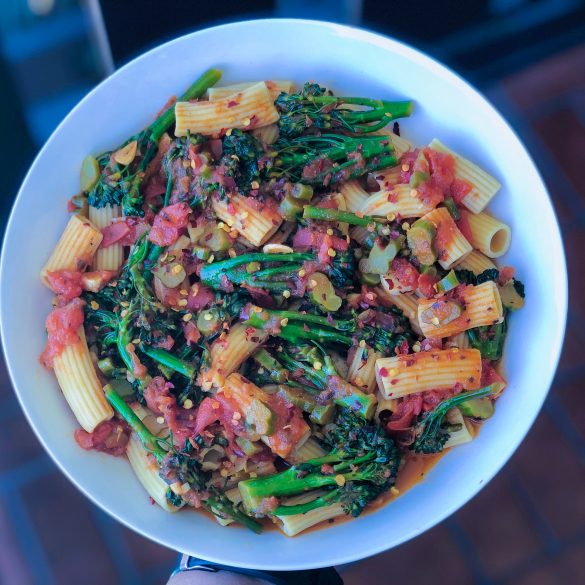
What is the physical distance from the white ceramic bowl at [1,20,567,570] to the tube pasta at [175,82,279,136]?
0.17 m

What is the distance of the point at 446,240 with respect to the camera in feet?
6.21

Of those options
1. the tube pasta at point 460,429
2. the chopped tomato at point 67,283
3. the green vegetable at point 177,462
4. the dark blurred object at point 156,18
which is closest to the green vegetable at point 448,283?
the tube pasta at point 460,429

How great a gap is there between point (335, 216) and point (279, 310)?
32cm

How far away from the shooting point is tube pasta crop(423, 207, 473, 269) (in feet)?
6.21

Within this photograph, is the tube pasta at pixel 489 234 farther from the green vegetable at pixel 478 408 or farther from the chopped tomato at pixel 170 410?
the chopped tomato at pixel 170 410

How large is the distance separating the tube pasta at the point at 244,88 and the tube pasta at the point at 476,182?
545 mm

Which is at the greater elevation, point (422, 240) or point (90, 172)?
point (90, 172)


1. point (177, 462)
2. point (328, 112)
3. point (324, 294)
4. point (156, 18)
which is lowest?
point (177, 462)

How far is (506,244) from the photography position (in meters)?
2.02

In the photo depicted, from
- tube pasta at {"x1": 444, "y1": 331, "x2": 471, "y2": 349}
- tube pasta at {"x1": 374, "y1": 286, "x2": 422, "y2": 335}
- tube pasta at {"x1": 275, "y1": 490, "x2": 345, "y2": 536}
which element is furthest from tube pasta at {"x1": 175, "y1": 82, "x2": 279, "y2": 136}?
tube pasta at {"x1": 275, "y1": 490, "x2": 345, "y2": 536}

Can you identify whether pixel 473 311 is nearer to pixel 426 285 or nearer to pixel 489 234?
pixel 426 285

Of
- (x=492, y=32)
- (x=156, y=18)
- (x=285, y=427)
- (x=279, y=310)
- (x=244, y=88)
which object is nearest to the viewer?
(x=285, y=427)

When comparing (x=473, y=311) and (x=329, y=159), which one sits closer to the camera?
(x=473, y=311)

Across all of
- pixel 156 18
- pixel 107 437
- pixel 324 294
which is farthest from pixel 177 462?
pixel 156 18
